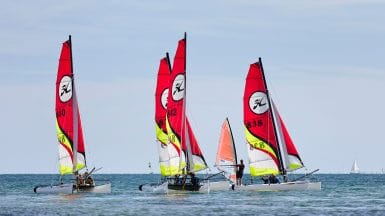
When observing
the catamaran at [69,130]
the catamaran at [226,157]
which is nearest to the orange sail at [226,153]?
the catamaran at [226,157]

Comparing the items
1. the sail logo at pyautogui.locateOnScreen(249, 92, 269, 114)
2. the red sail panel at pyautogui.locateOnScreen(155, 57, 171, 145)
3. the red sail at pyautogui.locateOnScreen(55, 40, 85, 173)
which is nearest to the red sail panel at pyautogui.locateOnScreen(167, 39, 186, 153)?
the red sail panel at pyautogui.locateOnScreen(155, 57, 171, 145)

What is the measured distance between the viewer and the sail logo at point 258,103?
89.8 metres

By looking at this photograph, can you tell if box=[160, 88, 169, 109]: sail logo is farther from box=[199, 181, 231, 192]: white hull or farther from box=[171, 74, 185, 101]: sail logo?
box=[199, 181, 231, 192]: white hull

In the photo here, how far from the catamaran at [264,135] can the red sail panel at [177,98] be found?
6197mm

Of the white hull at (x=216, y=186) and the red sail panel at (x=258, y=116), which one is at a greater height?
the red sail panel at (x=258, y=116)

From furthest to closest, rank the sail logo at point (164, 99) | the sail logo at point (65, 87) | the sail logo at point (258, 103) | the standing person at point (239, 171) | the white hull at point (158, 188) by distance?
the sail logo at point (164, 99) < the standing person at point (239, 171) < the white hull at point (158, 188) < the sail logo at point (65, 87) < the sail logo at point (258, 103)

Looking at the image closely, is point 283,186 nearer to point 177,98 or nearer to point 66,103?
point 177,98

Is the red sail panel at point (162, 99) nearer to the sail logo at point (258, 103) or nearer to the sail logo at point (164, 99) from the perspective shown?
the sail logo at point (164, 99)

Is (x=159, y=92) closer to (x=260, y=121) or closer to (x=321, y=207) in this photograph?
(x=260, y=121)

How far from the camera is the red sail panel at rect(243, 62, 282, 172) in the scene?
3524 inches

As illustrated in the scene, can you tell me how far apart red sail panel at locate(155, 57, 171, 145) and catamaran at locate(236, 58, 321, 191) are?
40.6 feet

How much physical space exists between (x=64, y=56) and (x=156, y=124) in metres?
14.3

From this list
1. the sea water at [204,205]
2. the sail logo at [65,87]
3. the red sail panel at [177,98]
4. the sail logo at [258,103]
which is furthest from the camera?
the red sail panel at [177,98]

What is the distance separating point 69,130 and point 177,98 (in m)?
9.51
